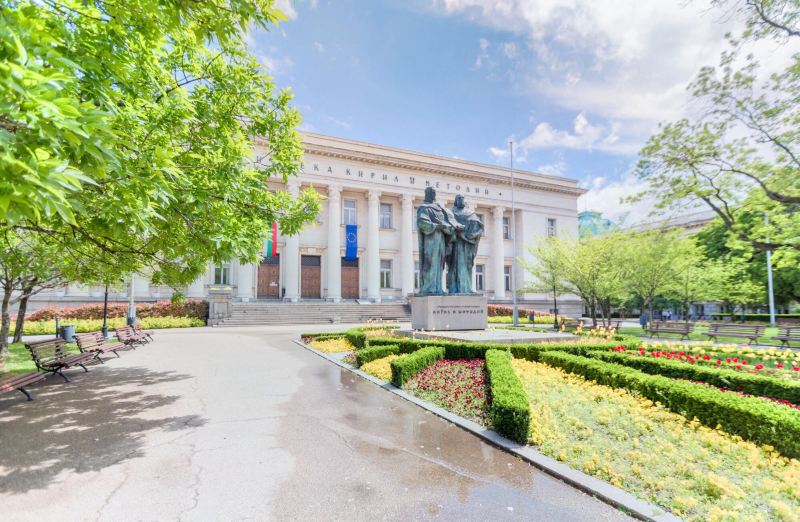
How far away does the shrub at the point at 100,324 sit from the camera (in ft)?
73.0

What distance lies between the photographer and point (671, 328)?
21.3 metres

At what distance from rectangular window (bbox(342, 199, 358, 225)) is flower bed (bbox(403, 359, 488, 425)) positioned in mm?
30465

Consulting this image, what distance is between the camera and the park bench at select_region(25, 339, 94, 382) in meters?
9.15

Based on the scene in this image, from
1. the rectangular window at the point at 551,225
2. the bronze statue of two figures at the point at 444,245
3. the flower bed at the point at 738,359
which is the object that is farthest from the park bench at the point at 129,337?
the rectangular window at the point at 551,225

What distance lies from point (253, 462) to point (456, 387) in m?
4.27

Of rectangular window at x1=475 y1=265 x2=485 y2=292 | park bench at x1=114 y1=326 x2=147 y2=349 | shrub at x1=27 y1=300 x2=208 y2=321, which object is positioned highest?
rectangular window at x1=475 y1=265 x2=485 y2=292

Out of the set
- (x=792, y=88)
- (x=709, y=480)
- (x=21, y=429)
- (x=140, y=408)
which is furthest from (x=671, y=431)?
(x=792, y=88)

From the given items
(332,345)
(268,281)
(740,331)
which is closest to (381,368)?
(332,345)

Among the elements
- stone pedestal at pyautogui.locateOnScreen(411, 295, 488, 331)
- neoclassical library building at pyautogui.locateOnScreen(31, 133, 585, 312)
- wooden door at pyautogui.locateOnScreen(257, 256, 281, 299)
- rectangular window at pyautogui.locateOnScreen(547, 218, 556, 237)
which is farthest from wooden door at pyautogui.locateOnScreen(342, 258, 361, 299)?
stone pedestal at pyautogui.locateOnScreen(411, 295, 488, 331)

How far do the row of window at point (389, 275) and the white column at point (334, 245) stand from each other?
17.3 feet

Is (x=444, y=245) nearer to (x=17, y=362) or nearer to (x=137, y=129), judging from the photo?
(x=137, y=129)

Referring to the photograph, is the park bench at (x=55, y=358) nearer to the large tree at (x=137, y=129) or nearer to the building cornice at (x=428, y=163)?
the large tree at (x=137, y=129)

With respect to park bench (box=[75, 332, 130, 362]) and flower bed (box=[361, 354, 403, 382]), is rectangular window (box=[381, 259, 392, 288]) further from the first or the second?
flower bed (box=[361, 354, 403, 382])

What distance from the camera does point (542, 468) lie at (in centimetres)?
471
